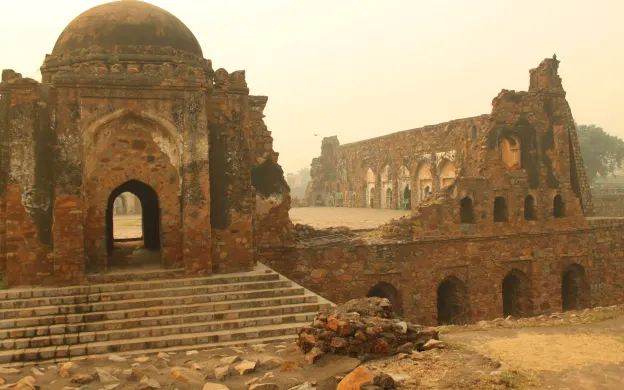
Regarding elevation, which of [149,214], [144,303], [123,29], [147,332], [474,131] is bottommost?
[147,332]

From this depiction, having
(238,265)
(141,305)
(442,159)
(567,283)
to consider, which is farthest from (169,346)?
(442,159)

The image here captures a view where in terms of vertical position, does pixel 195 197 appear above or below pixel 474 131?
below

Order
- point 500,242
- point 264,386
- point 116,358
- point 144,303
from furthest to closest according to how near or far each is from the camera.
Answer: point 500,242 < point 144,303 < point 116,358 < point 264,386

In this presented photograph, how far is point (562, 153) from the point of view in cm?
1764

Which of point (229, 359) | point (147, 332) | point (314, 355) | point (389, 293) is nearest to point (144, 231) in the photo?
point (147, 332)

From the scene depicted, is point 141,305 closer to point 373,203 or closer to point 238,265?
point 238,265

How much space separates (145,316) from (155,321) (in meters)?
0.24

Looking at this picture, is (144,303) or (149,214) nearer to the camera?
(144,303)

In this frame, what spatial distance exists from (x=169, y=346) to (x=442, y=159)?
18.2 metres

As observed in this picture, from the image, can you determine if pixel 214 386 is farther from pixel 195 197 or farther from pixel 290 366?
pixel 195 197

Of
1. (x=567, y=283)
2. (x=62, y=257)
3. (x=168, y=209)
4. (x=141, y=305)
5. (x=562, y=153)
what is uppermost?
(x=562, y=153)

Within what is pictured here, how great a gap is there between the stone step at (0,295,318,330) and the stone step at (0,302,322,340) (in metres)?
0.08

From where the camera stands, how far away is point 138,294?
8938 millimetres

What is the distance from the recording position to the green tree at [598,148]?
4391 cm
